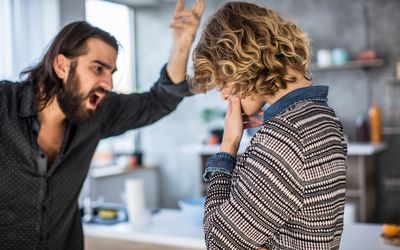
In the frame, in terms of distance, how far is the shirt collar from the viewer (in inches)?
61.4

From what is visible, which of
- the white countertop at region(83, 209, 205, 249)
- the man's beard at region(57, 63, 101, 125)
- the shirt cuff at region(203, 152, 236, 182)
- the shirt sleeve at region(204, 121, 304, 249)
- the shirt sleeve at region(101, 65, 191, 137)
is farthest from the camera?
the white countertop at region(83, 209, 205, 249)

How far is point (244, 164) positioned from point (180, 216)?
1478mm

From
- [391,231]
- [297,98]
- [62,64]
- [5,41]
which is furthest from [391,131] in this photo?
[297,98]

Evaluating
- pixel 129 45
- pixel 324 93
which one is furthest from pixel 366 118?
pixel 324 93

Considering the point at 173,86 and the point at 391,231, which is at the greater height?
the point at 173,86

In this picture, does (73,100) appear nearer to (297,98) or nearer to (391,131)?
(297,98)

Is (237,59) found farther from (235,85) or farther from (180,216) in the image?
(180,216)

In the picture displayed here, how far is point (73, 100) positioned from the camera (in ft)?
5.42

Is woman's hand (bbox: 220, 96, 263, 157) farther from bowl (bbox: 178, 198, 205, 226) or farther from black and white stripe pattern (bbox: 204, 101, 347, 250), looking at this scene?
bowl (bbox: 178, 198, 205, 226)

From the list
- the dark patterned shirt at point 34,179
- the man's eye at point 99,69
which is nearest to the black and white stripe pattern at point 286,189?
the dark patterned shirt at point 34,179

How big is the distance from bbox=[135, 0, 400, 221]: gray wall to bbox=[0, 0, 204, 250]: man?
2.58m

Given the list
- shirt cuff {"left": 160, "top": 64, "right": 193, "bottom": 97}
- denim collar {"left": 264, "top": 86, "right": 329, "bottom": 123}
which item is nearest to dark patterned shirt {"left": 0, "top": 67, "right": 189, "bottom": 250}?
shirt cuff {"left": 160, "top": 64, "right": 193, "bottom": 97}

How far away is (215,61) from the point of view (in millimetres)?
1099

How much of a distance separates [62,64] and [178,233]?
897mm
